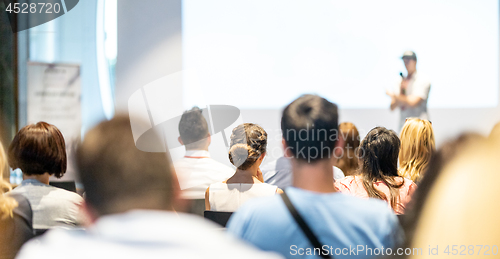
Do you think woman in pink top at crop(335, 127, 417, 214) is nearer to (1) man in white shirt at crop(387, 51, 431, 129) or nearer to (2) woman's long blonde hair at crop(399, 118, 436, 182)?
(2) woman's long blonde hair at crop(399, 118, 436, 182)

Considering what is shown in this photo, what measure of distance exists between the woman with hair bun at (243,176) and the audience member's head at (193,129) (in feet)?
0.53

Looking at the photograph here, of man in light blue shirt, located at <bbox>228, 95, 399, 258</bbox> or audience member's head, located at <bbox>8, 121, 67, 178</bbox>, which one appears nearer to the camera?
man in light blue shirt, located at <bbox>228, 95, 399, 258</bbox>

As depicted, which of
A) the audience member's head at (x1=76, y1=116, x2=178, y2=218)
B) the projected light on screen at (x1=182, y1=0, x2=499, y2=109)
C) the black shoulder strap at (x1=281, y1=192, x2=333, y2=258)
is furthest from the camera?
the projected light on screen at (x1=182, y1=0, x2=499, y2=109)

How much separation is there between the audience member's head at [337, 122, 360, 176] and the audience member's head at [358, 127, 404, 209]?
194 mm

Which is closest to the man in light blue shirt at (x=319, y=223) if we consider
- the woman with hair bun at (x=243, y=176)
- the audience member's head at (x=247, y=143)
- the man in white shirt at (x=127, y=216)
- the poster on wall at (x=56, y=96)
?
the man in white shirt at (x=127, y=216)

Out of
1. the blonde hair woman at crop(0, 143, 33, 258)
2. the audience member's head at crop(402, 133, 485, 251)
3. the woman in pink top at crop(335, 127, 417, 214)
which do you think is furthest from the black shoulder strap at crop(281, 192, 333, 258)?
the blonde hair woman at crop(0, 143, 33, 258)

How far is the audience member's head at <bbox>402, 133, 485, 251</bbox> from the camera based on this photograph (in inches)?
47.3

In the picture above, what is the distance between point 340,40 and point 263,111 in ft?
1.82

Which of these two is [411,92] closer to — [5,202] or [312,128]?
[312,128]

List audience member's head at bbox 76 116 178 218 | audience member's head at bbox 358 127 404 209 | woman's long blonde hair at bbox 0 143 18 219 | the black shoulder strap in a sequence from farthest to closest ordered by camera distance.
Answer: audience member's head at bbox 358 127 404 209
woman's long blonde hair at bbox 0 143 18 219
the black shoulder strap
audience member's head at bbox 76 116 178 218

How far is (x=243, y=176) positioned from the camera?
1758mm

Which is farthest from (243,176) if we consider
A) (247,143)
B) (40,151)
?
(40,151)

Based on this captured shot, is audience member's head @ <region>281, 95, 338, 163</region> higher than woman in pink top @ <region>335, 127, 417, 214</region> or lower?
higher

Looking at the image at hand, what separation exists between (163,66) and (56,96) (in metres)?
0.54
